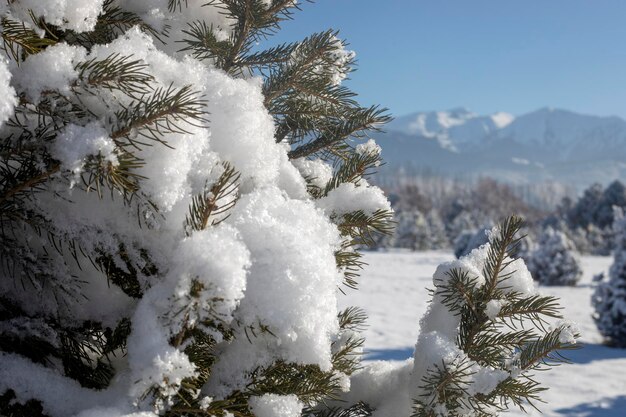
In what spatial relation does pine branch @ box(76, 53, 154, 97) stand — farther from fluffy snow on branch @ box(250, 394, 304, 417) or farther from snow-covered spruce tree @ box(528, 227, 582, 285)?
snow-covered spruce tree @ box(528, 227, 582, 285)

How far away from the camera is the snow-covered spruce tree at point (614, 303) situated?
10375 mm

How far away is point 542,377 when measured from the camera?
8.21 m

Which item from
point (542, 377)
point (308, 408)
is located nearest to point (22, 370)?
point (308, 408)

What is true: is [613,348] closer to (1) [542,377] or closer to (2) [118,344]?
(1) [542,377]

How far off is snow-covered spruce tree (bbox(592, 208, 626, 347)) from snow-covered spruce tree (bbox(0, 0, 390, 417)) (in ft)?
36.2

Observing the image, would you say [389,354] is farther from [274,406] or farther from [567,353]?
[274,406]

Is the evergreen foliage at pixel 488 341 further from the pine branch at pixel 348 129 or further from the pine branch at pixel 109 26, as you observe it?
the pine branch at pixel 109 26

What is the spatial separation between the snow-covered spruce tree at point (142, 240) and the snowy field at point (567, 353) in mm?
580

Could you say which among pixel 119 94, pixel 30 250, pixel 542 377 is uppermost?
pixel 119 94

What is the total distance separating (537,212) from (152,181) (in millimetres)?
79759

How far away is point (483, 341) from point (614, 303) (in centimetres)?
1092

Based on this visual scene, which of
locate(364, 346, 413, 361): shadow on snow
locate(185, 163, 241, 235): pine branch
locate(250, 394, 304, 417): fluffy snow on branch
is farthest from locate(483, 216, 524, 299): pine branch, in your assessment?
locate(364, 346, 413, 361): shadow on snow

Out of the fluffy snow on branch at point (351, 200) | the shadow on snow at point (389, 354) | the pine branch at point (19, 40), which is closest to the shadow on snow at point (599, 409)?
the shadow on snow at point (389, 354)

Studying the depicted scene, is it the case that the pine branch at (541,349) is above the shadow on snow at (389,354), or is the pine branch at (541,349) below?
above
